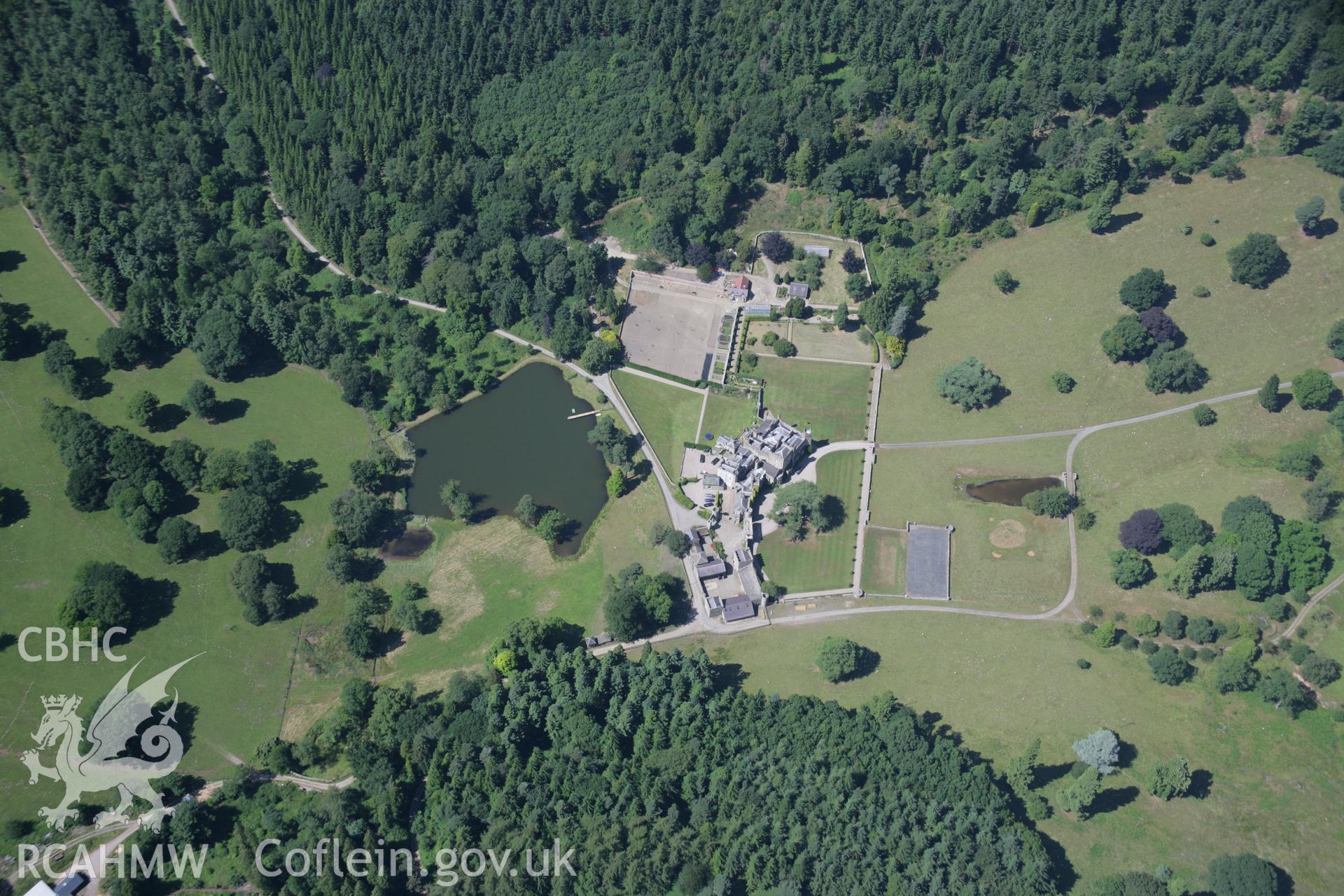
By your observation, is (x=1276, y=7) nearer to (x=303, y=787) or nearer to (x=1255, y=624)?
(x=1255, y=624)

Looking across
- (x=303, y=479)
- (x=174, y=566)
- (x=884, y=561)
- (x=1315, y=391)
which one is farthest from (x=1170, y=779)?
(x=174, y=566)

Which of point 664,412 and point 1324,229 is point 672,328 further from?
point 1324,229

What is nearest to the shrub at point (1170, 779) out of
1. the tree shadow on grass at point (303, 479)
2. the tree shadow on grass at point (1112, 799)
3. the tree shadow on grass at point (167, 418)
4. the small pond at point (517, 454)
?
the tree shadow on grass at point (1112, 799)

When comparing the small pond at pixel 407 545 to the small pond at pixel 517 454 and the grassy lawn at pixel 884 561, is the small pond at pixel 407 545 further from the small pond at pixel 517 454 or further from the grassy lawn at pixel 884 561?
the grassy lawn at pixel 884 561

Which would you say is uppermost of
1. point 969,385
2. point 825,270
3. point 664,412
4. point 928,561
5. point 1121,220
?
point 1121,220

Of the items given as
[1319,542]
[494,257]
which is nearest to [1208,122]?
[1319,542]

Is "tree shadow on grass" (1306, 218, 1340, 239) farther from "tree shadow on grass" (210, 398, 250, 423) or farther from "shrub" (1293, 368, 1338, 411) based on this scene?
"tree shadow on grass" (210, 398, 250, 423)

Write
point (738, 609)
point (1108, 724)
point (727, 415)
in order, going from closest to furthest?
point (1108, 724) → point (738, 609) → point (727, 415)

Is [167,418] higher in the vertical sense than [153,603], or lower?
higher

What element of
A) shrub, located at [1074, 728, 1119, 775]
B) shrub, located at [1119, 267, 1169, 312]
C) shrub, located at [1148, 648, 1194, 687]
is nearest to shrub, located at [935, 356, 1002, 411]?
shrub, located at [1119, 267, 1169, 312]
